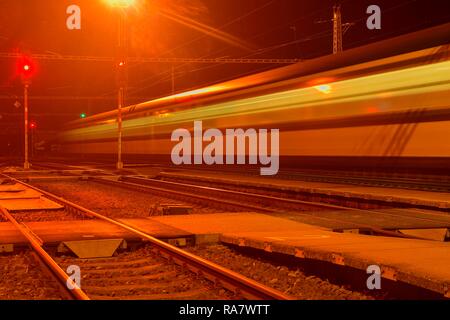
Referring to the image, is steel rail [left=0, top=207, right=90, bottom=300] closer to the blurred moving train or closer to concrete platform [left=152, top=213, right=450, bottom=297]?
concrete platform [left=152, top=213, right=450, bottom=297]

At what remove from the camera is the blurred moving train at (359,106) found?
1247cm

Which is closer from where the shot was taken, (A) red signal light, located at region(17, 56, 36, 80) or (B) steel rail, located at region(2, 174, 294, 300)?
(B) steel rail, located at region(2, 174, 294, 300)

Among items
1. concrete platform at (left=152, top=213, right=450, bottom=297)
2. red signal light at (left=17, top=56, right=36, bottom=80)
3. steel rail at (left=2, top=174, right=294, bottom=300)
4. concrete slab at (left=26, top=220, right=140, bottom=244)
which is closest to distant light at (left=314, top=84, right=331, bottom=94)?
concrete platform at (left=152, top=213, right=450, bottom=297)

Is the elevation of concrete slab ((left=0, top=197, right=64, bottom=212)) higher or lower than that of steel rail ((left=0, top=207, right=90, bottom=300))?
higher


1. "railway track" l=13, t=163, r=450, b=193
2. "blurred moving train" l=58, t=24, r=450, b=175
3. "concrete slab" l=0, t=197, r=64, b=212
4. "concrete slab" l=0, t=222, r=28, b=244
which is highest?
"blurred moving train" l=58, t=24, r=450, b=175

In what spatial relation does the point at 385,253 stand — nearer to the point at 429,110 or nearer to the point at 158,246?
the point at 158,246

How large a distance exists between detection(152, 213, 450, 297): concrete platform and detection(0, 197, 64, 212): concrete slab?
3.71 metres

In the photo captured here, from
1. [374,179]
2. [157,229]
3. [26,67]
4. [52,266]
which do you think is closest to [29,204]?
[157,229]

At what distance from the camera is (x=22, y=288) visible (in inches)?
245

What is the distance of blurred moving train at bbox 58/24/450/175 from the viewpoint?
40.9 ft

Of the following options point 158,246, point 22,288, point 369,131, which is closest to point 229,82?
point 369,131

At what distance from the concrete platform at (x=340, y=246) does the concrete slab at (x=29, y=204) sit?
146 inches

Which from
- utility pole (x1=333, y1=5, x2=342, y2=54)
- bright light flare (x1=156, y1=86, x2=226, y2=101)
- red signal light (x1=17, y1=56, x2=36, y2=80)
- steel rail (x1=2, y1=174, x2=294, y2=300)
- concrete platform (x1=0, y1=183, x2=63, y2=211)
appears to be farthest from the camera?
utility pole (x1=333, y1=5, x2=342, y2=54)

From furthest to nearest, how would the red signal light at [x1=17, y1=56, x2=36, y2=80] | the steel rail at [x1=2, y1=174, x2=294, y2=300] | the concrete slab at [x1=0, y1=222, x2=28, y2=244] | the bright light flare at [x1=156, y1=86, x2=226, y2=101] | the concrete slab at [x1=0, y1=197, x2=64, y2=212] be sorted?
the red signal light at [x1=17, y1=56, x2=36, y2=80], the bright light flare at [x1=156, y1=86, x2=226, y2=101], the concrete slab at [x1=0, y1=197, x2=64, y2=212], the concrete slab at [x1=0, y1=222, x2=28, y2=244], the steel rail at [x1=2, y1=174, x2=294, y2=300]
